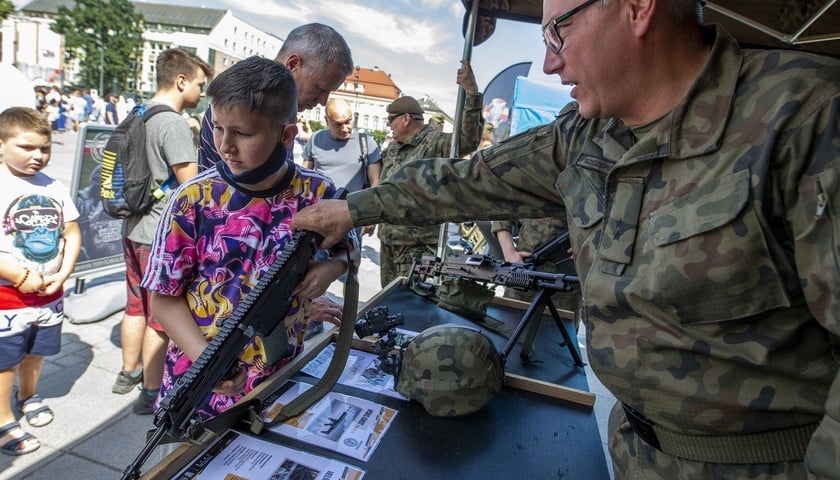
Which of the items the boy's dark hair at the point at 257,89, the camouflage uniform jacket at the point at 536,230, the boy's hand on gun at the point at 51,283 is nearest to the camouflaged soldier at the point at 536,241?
the camouflage uniform jacket at the point at 536,230

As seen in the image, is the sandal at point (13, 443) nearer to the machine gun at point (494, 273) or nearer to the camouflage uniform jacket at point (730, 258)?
the machine gun at point (494, 273)

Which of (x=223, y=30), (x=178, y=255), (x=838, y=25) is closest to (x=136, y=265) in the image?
(x=178, y=255)

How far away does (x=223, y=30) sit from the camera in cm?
7862

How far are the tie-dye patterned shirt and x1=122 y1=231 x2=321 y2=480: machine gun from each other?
125 mm

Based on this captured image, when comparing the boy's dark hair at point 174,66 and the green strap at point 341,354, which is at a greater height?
the boy's dark hair at point 174,66

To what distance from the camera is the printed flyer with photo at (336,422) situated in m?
1.37

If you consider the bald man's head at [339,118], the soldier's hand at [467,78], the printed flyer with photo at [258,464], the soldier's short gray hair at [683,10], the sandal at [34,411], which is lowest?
the sandal at [34,411]

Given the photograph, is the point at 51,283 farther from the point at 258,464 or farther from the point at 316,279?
the point at 258,464

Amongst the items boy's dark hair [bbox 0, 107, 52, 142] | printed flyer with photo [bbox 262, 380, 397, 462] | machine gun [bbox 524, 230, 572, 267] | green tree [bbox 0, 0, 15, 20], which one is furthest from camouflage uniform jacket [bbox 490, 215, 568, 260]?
green tree [bbox 0, 0, 15, 20]

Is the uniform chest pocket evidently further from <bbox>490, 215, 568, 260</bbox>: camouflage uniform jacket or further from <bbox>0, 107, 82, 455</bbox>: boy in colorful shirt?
<bbox>0, 107, 82, 455</bbox>: boy in colorful shirt

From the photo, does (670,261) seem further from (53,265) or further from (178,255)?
(53,265)

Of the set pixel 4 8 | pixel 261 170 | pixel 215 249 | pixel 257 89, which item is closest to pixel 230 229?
pixel 215 249

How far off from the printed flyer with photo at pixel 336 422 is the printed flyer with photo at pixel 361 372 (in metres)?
0.09

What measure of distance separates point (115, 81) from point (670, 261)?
2907 inches
